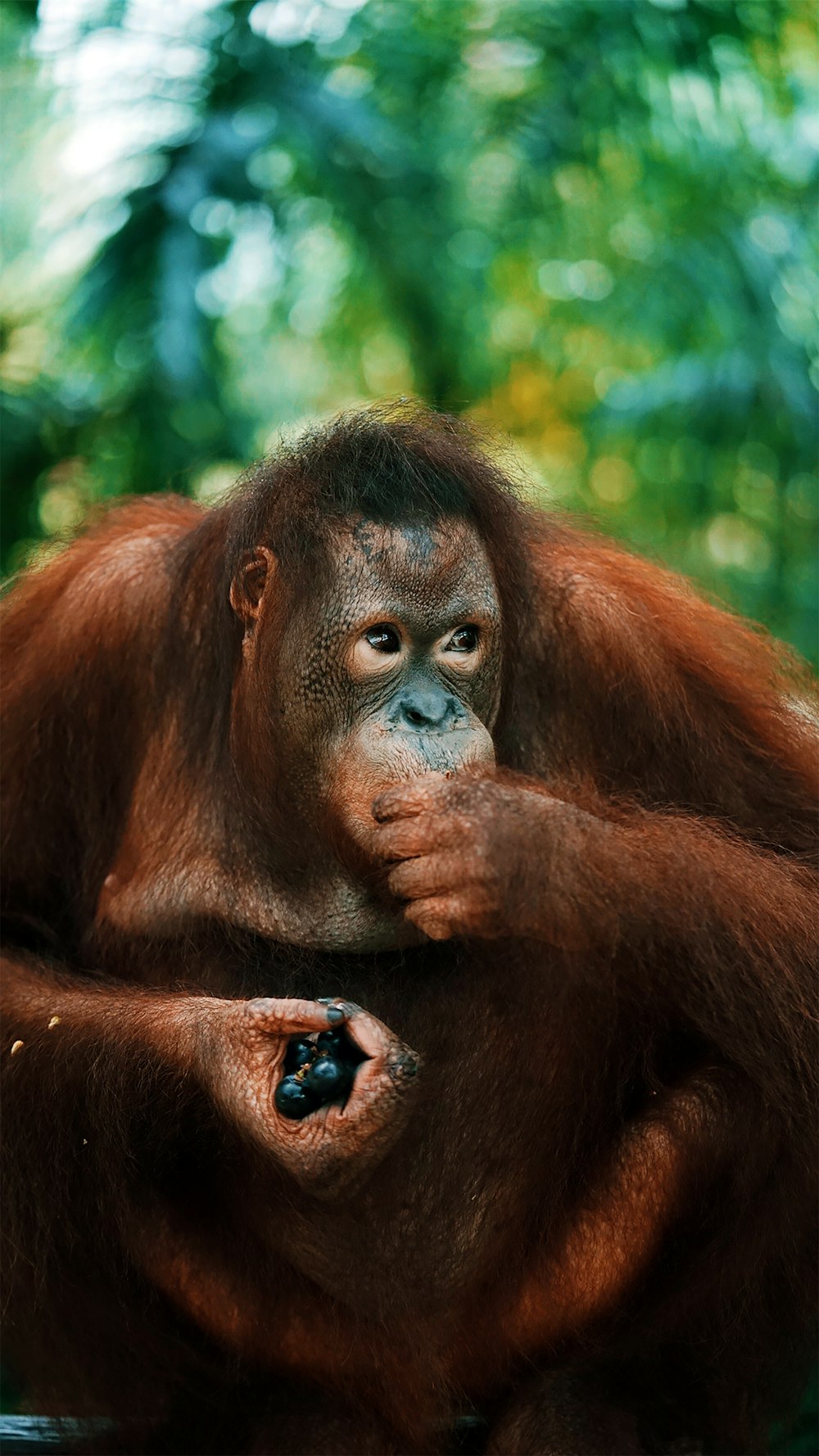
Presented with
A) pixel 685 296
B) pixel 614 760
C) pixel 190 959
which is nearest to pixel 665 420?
pixel 685 296

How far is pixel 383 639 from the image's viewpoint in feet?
6.35

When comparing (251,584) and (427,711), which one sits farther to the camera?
(251,584)

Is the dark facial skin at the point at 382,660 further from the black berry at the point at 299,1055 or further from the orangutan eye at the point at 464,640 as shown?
the black berry at the point at 299,1055

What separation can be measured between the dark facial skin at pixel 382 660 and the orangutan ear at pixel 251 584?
0.41ft

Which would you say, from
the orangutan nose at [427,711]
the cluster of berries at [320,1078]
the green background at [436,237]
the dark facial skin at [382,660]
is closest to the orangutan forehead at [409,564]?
the dark facial skin at [382,660]

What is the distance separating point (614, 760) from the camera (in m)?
2.23

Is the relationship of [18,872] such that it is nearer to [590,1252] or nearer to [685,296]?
[590,1252]

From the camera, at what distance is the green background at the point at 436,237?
4059 mm

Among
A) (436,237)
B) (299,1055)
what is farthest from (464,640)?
(436,237)

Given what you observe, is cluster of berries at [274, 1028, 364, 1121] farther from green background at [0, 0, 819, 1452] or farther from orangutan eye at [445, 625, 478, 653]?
green background at [0, 0, 819, 1452]

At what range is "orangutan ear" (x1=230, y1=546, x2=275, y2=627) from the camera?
6.80 feet

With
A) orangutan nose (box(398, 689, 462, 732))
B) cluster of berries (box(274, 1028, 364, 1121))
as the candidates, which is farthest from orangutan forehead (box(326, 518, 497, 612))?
cluster of berries (box(274, 1028, 364, 1121))

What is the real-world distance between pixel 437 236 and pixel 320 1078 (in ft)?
10.6

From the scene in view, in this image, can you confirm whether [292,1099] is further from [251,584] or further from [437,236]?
[437,236]
